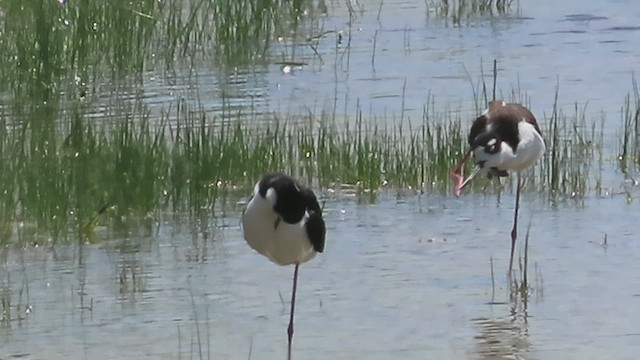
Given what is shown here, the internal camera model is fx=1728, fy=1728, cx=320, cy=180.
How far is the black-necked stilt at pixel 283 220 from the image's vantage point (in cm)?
657

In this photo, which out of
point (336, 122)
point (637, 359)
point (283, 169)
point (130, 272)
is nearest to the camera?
point (637, 359)

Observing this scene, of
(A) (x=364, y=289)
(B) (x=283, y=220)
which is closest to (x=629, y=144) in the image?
(A) (x=364, y=289)

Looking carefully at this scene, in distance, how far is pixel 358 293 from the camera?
7621 mm

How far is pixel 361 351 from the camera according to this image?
677cm

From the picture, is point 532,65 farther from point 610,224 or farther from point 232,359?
point 232,359

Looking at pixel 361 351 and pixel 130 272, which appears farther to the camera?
pixel 130 272

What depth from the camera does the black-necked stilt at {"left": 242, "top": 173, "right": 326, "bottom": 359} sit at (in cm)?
657

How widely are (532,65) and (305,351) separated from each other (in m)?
6.96

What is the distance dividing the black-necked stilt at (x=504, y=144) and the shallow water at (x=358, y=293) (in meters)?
0.38

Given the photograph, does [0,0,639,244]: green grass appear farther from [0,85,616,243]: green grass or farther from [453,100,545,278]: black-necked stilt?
[453,100,545,278]: black-necked stilt

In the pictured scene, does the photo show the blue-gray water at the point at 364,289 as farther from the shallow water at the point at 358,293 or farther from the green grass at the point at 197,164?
the green grass at the point at 197,164

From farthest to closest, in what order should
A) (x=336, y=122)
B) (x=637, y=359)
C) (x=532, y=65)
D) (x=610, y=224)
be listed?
1. (x=532, y=65)
2. (x=336, y=122)
3. (x=610, y=224)
4. (x=637, y=359)

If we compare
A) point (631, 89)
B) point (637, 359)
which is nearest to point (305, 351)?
point (637, 359)

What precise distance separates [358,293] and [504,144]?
3.94 feet
